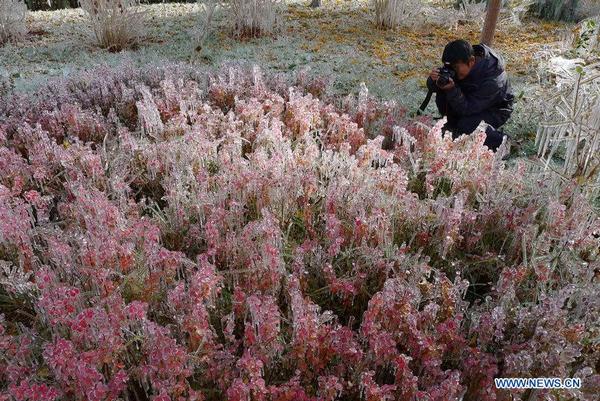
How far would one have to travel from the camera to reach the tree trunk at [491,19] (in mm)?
5123

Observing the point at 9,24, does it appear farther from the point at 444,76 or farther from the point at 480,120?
the point at 480,120

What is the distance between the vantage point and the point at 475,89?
14.5 feet

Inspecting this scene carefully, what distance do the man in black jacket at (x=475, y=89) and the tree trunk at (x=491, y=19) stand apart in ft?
3.16

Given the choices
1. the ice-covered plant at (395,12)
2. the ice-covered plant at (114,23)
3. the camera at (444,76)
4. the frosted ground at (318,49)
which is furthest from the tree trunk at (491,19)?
the ice-covered plant at (114,23)

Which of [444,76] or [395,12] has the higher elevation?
[395,12]

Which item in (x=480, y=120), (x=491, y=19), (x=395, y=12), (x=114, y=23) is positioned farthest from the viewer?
(x=395, y=12)

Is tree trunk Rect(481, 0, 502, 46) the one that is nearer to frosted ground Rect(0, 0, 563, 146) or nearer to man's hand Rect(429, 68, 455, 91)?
frosted ground Rect(0, 0, 563, 146)

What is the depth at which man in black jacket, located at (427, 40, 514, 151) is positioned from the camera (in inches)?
169

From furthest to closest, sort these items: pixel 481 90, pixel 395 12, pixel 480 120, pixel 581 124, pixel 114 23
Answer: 1. pixel 395 12
2. pixel 114 23
3. pixel 480 120
4. pixel 481 90
5. pixel 581 124

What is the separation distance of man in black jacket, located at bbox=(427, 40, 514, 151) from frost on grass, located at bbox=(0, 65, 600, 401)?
675 mm

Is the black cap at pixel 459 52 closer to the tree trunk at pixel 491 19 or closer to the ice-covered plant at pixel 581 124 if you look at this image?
the ice-covered plant at pixel 581 124

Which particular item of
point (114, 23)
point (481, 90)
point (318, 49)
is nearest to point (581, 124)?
point (481, 90)

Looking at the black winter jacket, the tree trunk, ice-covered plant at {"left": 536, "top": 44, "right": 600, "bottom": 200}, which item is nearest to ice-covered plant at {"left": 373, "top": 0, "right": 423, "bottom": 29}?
the tree trunk

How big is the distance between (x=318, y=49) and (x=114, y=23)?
2.64m
